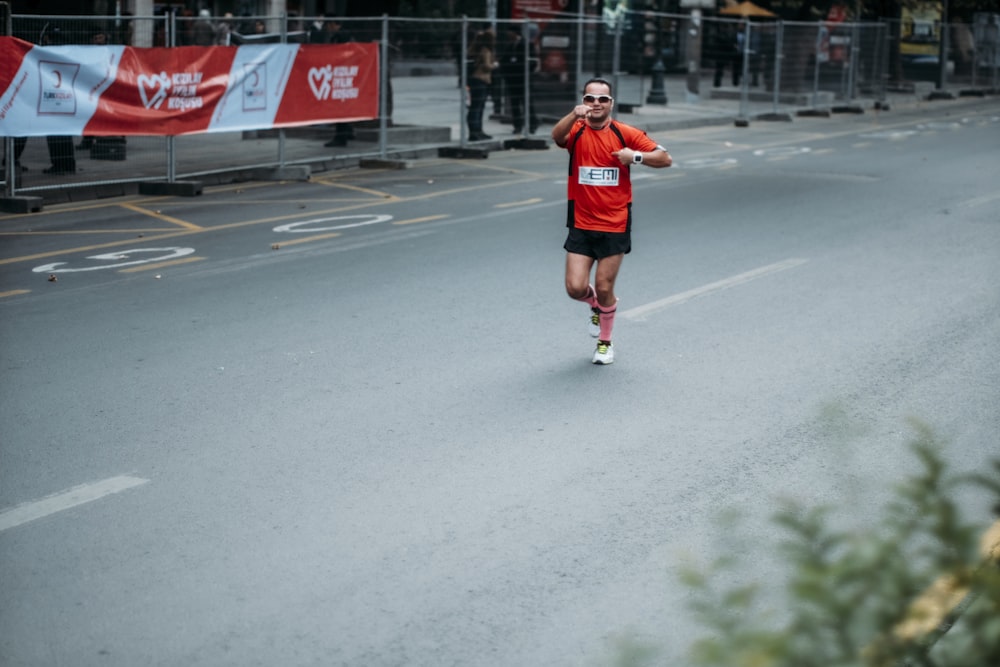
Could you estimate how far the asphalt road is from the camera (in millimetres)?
4574

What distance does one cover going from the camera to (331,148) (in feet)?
67.0

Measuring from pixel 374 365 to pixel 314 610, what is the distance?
11.8ft

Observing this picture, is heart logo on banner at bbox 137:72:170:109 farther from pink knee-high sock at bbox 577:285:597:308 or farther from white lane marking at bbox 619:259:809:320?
pink knee-high sock at bbox 577:285:597:308

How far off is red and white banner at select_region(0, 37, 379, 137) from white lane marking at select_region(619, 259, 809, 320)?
7.45m

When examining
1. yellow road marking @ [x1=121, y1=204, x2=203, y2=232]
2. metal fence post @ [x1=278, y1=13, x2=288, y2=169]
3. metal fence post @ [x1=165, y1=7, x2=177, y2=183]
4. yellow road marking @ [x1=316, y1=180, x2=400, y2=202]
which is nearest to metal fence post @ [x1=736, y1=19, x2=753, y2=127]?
metal fence post @ [x1=278, y1=13, x2=288, y2=169]

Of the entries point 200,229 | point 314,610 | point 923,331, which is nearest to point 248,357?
point 314,610

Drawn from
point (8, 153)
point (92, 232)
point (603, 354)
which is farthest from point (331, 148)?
point (603, 354)

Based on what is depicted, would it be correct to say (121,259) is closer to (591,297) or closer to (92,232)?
(92,232)

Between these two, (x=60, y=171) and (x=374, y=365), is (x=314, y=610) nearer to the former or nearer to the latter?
(x=374, y=365)

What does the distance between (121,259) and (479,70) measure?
10.9 m

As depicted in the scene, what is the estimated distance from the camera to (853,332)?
9102 mm

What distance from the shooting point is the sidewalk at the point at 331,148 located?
15.9 m

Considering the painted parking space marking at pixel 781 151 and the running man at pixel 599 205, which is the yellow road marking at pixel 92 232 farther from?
the painted parking space marking at pixel 781 151

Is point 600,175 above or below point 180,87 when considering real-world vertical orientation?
below
